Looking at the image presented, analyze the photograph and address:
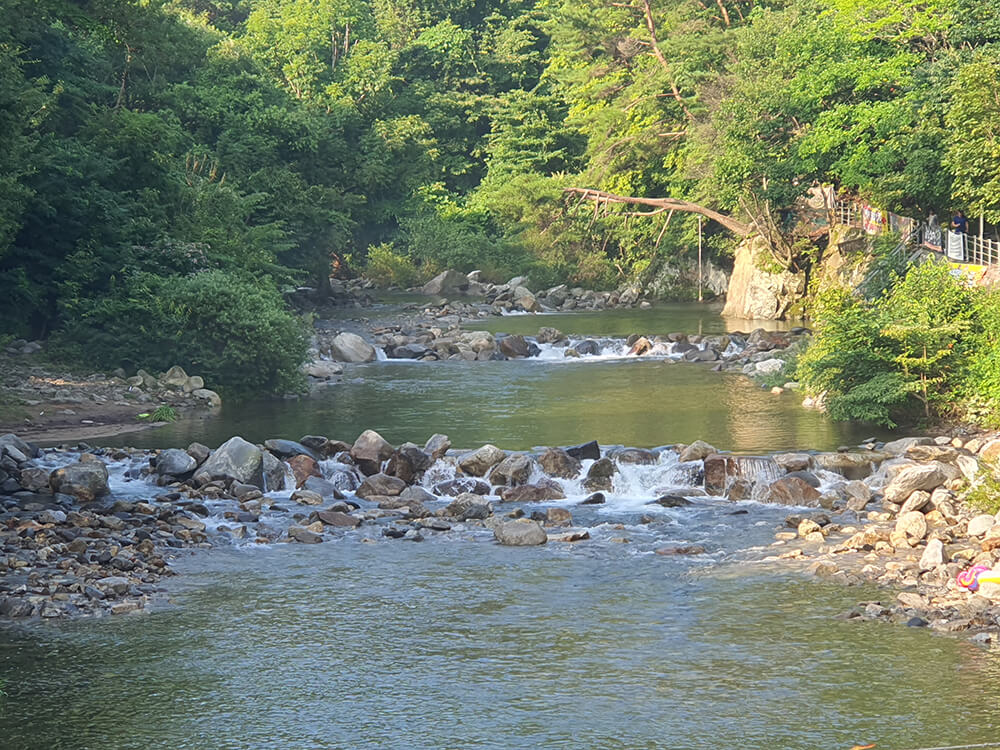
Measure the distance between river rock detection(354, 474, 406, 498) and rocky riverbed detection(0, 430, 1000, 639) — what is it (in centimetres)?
4

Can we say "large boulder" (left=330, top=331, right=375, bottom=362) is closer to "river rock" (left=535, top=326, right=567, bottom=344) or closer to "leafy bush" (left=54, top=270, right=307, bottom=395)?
"river rock" (left=535, top=326, right=567, bottom=344)

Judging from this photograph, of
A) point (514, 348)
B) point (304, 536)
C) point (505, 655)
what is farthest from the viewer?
point (514, 348)

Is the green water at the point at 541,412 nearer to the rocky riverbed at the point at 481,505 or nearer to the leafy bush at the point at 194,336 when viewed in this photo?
the leafy bush at the point at 194,336

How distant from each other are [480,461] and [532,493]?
1.32 metres

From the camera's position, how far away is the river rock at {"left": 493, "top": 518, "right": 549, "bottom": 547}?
55.7 ft

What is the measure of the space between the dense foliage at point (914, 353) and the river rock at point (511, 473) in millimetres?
6841

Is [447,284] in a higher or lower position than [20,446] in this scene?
higher

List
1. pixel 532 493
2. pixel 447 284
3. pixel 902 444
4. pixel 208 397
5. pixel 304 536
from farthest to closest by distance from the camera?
pixel 447 284 → pixel 208 397 → pixel 902 444 → pixel 532 493 → pixel 304 536

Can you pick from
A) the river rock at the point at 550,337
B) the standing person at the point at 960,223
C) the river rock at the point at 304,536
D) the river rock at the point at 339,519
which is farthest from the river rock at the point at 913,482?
the river rock at the point at 550,337

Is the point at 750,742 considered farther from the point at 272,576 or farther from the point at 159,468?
the point at 159,468

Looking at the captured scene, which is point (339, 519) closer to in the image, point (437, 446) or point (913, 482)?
point (437, 446)

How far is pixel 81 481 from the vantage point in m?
19.0

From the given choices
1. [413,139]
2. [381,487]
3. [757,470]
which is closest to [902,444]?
[757,470]

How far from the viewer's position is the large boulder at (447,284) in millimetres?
51094
